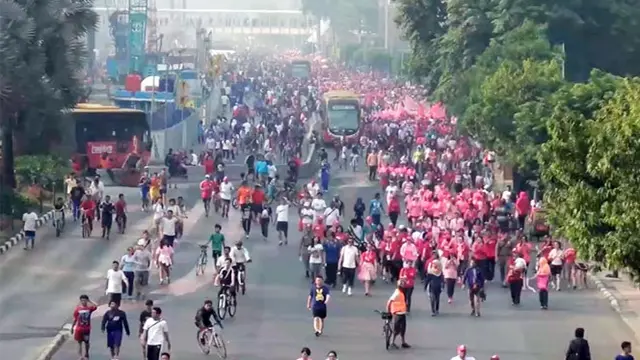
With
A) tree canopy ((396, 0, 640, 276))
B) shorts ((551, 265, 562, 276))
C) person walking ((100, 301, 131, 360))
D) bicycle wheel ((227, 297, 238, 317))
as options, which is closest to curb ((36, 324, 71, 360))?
person walking ((100, 301, 131, 360))

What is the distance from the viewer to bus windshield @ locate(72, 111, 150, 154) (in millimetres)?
51406

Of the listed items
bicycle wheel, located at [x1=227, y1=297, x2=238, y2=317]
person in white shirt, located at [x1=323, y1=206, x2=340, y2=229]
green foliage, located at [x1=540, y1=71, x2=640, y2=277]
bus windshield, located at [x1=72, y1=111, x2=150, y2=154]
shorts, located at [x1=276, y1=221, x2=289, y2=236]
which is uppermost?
green foliage, located at [x1=540, y1=71, x2=640, y2=277]

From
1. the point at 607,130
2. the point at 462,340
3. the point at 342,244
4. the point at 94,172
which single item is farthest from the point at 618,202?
the point at 94,172

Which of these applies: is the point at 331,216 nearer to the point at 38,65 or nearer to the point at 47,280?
the point at 47,280

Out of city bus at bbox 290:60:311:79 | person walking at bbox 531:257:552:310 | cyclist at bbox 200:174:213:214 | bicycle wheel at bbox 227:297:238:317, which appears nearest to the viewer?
bicycle wheel at bbox 227:297:238:317

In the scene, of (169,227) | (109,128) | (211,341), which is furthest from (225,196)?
(211,341)

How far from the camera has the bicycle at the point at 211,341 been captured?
950 inches

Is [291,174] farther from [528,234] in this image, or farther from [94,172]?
[528,234]

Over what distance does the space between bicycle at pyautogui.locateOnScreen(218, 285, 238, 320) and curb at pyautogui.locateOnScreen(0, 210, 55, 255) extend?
8.74 m

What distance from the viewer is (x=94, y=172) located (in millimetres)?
50000

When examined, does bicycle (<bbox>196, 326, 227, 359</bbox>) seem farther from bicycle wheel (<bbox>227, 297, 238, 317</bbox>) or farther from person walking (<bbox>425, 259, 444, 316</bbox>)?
person walking (<bbox>425, 259, 444, 316</bbox>)

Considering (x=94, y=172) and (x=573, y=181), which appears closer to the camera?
(x=573, y=181)

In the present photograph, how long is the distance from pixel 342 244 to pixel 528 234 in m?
8.49

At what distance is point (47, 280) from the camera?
105 feet
